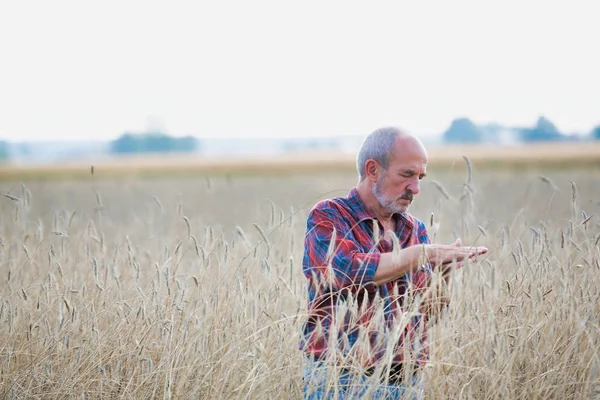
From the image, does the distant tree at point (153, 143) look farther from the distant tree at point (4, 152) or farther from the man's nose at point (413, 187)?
the man's nose at point (413, 187)

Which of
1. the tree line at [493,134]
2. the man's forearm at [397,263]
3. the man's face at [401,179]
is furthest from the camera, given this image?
the tree line at [493,134]

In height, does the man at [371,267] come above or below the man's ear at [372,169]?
below

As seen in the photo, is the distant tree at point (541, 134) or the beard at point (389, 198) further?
the distant tree at point (541, 134)

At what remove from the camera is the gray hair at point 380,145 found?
312cm

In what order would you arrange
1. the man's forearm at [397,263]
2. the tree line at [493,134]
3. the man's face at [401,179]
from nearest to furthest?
the man's forearm at [397,263] → the man's face at [401,179] → the tree line at [493,134]

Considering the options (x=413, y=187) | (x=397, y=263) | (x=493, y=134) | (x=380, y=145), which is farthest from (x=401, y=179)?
(x=493, y=134)

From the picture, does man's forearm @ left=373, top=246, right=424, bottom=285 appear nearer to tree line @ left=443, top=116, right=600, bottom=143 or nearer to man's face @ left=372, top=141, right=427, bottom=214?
man's face @ left=372, top=141, right=427, bottom=214

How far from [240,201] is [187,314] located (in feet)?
53.6

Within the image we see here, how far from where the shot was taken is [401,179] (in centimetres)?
310

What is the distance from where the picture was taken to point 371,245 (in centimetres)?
318

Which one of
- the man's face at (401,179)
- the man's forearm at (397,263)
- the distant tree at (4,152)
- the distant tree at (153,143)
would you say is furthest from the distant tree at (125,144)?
Result: the man's forearm at (397,263)

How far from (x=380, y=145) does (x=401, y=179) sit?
0.56ft

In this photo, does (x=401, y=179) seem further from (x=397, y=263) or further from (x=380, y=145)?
(x=397, y=263)

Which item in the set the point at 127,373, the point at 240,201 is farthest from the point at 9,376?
the point at 240,201
